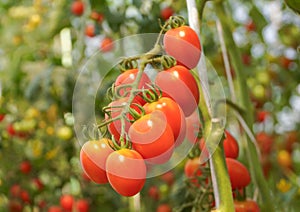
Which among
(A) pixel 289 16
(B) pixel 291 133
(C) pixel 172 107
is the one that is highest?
(C) pixel 172 107

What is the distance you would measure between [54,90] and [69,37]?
0.67 feet

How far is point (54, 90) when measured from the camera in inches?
83.5

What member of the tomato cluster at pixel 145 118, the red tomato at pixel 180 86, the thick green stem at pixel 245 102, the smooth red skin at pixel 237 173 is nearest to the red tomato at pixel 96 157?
the tomato cluster at pixel 145 118

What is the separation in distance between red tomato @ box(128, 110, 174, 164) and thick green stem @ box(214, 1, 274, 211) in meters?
0.42

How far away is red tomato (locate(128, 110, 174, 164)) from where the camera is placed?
715 mm

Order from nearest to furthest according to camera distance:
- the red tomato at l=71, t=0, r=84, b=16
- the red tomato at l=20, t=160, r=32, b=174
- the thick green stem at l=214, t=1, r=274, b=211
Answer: the thick green stem at l=214, t=1, r=274, b=211 → the red tomato at l=71, t=0, r=84, b=16 → the red tomato at l=20, t=160, r=32, b=174

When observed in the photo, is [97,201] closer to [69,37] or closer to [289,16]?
[69,37]

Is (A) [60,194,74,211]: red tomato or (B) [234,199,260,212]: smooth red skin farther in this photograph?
(A) [60,194,74,211]: red tomato

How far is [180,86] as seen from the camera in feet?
2.52

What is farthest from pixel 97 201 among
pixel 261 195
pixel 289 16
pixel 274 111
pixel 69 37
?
pixel 261 195

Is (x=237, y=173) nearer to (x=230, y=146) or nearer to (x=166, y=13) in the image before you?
(x=230, y=146)

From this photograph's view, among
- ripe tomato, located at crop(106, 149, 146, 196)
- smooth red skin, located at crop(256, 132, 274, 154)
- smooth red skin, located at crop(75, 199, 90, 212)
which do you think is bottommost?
smooth red skin, located at crop(256, 132, 274, 154)

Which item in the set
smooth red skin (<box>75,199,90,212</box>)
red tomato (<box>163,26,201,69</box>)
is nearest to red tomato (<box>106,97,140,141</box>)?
red tomato (<box>163,26,201,69</box>)

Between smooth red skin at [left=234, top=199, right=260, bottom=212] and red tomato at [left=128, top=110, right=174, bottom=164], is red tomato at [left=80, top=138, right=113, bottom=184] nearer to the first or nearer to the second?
red tomato at [left=128, top=110, right=174, bottom=164]
